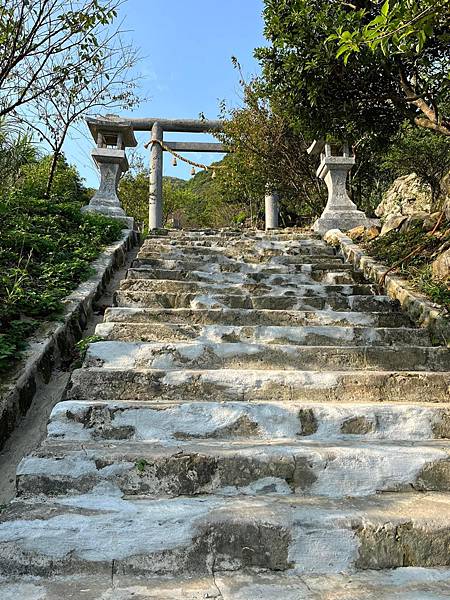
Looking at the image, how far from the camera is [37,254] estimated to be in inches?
170

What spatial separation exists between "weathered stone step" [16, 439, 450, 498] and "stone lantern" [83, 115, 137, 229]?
4.98 m

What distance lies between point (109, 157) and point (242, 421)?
541 cm

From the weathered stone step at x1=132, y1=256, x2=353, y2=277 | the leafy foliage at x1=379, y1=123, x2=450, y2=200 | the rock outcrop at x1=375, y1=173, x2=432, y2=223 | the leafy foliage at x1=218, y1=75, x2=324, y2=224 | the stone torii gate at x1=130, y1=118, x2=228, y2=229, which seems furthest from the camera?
the rock outcrop at x1=375, y1=173, x2=432, y2=223

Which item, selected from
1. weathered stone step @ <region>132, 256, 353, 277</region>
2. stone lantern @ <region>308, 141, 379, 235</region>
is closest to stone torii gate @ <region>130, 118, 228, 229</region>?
stone lantern @ <region>308, 141, 379, 235</region>

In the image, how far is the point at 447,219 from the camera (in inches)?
182

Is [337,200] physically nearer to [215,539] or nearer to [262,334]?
[262,334]

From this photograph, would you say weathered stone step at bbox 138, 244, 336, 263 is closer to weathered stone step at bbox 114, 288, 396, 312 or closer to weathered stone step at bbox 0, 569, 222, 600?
weathered stone step at bbox 114, 288, 396, 312

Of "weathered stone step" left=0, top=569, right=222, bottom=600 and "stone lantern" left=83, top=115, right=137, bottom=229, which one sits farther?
"stone lantern" left=83, top=115, right=137, bottom=229

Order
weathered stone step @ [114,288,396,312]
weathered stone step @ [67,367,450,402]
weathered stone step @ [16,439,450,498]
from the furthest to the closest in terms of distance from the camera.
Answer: weathered stone step @ [114,288,396,312] < weathered stone step @ [67,367,450,402] < weathered stone step @ [16,439,450,498]

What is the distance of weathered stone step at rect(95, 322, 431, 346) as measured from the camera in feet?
10.0

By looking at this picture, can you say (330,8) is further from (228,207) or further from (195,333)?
(228,207)

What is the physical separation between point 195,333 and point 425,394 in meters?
1.41

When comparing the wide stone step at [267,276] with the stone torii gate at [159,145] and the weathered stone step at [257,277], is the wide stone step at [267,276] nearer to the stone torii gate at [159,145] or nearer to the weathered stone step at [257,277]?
the weathered stone step at [257,277]

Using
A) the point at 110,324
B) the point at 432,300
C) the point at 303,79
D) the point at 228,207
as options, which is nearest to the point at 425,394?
the point at 432,300
